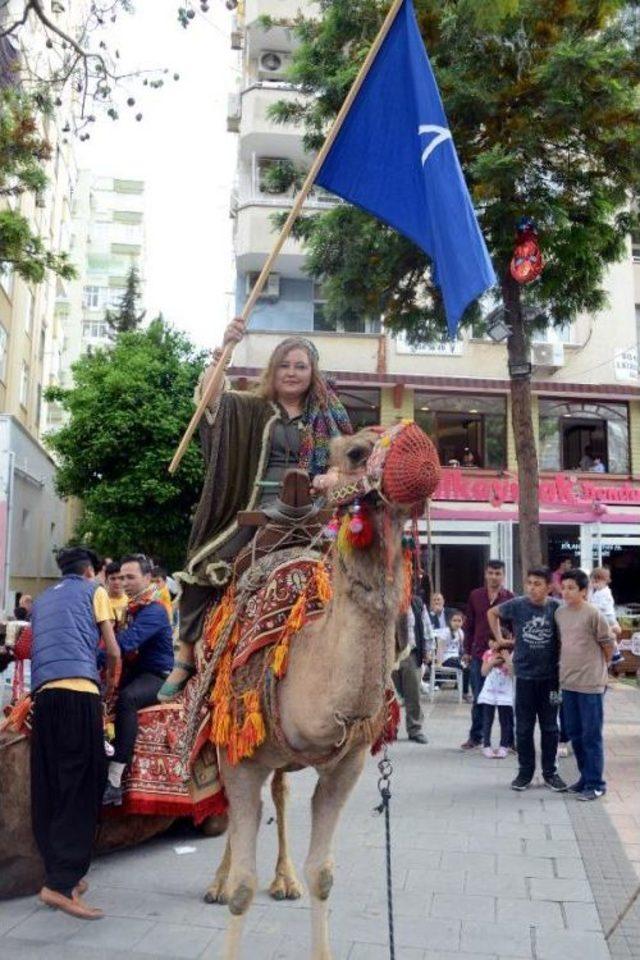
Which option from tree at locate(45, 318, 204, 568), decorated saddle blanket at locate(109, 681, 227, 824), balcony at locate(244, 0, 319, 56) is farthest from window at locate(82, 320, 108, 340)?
decorated saddle blanket at locate(109, 681, 227, 824)

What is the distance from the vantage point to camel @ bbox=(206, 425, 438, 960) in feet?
11.0

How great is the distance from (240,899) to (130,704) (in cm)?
219

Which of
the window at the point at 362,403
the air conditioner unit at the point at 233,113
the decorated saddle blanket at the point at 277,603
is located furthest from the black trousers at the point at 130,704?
the air conditioner unit at the point at 233,113

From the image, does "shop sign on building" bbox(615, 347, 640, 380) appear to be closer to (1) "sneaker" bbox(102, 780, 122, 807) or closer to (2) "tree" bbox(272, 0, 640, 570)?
(2) "tree" bbox(272, 0, 640, 570)

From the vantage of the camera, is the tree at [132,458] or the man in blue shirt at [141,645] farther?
the tree at [132,458]

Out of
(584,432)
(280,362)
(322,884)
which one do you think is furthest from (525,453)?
(584,432)

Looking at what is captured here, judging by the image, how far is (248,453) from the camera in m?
4.61

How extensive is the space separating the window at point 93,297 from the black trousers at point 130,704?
6540 cm

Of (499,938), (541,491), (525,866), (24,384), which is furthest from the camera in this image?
(24,384)

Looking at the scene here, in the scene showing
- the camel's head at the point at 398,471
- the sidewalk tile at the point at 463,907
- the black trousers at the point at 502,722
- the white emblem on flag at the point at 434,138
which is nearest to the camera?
the camel's head at the point at 398,471

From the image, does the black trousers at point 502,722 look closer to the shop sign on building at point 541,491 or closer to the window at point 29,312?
the shop sign on building at point 541,491

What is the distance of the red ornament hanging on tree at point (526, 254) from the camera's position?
12.4 m

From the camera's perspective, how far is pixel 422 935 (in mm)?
4543

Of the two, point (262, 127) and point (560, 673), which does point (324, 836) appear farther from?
point (262, 127)
